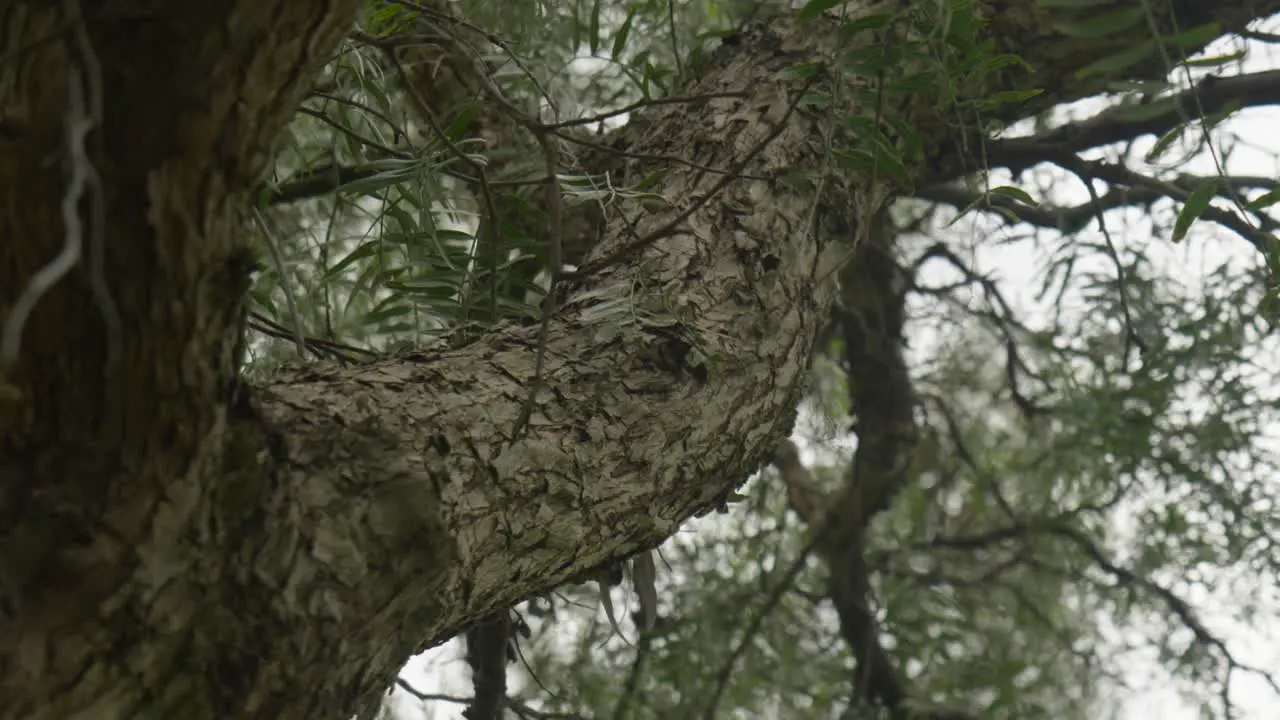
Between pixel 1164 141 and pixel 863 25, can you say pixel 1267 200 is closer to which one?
pixel 1164 141

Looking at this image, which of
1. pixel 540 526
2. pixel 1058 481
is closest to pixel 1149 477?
pixel 1058 481

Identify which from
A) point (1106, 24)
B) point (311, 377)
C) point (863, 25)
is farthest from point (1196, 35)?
point (311, 377)

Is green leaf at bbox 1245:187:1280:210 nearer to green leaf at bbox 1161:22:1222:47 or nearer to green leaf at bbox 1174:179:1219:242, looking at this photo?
green leaf at bbox 1174:179:1219:242

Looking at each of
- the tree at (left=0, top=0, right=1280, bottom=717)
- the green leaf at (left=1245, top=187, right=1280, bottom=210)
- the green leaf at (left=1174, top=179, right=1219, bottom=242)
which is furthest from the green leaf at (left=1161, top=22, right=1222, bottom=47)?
the green leaf at (left=1245, top=187, right=1280, bottom=210)

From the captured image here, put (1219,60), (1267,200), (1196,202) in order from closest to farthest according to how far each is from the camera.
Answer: (1219,60) < (1196,202) < (1267,200)

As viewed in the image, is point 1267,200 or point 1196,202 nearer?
point 1196,202

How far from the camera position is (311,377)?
73 cm

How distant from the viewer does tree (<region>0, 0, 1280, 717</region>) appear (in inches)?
18.2

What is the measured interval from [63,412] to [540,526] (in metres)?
0.34

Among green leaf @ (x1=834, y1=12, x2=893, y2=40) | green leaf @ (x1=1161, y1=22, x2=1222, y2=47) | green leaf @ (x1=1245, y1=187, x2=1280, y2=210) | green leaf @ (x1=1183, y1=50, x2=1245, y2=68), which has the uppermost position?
green leaf @ (x1=1245, y1=187, x2=1280, y2=210)

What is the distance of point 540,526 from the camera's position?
0.77m

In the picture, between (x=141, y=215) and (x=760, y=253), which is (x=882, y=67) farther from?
(x=141, y=215)

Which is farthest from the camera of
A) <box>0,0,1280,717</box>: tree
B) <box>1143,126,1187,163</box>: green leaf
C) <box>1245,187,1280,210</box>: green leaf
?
<box>1245,187,1280,210</box>: green leaf

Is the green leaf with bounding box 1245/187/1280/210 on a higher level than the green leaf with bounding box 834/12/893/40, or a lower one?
higher
